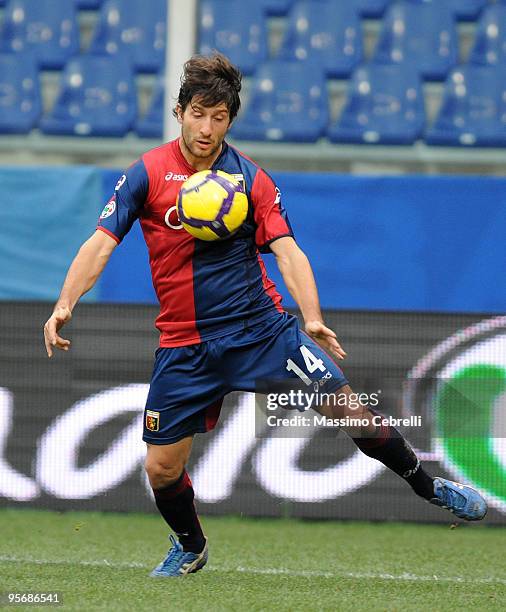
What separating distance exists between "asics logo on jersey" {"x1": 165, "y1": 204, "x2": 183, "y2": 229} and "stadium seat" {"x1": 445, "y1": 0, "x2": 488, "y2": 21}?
6.90 meters

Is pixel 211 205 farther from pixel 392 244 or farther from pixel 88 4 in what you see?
pixel 88 4

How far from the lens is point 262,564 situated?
5.40 meters

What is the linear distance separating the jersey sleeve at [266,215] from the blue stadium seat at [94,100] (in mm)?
6051

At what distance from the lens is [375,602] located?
4.32 metres

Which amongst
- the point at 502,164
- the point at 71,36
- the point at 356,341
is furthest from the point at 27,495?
the point at 71,36

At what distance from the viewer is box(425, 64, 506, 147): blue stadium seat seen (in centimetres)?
987

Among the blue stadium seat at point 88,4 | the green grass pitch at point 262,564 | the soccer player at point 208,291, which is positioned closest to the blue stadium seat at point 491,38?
the blue stadium seat at point 88,4

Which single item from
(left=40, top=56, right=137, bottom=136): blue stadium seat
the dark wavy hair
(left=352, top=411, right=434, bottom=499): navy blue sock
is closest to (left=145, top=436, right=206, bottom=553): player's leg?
(left=352, top=411, right=434, bottom=499): navy blue sock

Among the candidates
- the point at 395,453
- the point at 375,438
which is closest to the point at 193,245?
the point at 375,438

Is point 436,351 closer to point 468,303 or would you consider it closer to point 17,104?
point 468,303

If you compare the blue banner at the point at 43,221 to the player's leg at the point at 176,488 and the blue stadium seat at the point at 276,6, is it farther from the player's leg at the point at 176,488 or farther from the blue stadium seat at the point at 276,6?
the blue stadium seat at the point at 276,6

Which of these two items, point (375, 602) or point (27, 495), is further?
point (27, 495)

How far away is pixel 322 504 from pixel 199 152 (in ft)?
9.79

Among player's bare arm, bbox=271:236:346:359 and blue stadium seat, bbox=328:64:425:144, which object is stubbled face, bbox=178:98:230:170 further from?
blue stadium seat, bbox=328:64:425:144
